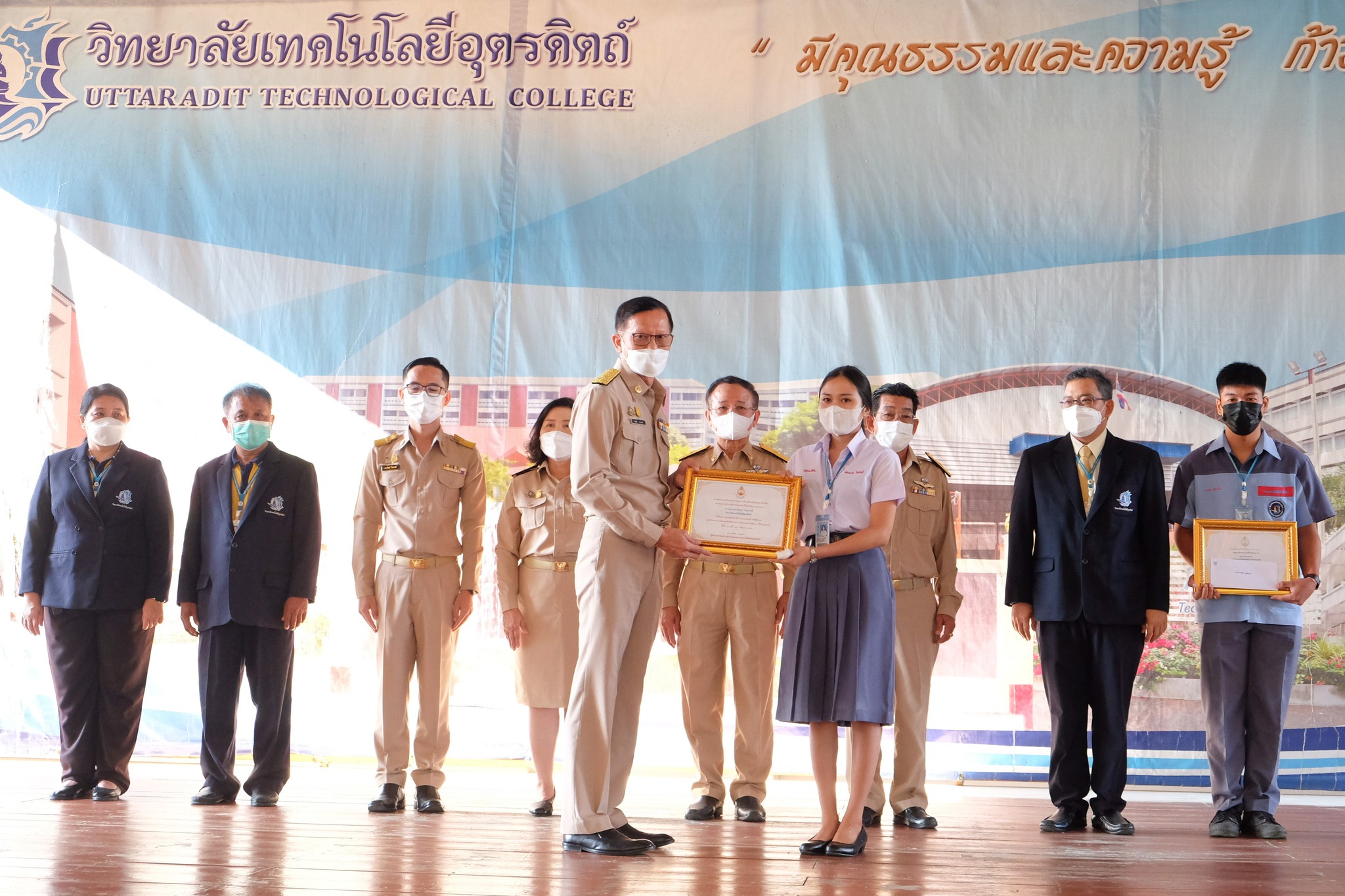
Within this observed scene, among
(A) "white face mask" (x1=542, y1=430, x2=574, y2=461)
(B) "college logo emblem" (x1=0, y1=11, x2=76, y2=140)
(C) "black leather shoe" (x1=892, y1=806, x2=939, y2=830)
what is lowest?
(C) "black leather shoe" (x1=892, y1=806, x2=939, y2=830)

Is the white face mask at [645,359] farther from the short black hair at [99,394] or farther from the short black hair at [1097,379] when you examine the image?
the short black hair at [99,394]

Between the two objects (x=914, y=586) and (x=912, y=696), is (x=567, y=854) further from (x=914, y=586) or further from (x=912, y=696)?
(x=914, y=586)

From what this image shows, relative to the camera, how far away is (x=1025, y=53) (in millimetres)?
5324

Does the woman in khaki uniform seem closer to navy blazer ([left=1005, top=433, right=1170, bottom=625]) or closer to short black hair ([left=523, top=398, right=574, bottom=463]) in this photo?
short black hair ([left=523, top=398, right=574, bottom=463])

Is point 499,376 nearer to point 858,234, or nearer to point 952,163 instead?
point 858,234

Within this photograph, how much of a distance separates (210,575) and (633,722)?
1.88 metres

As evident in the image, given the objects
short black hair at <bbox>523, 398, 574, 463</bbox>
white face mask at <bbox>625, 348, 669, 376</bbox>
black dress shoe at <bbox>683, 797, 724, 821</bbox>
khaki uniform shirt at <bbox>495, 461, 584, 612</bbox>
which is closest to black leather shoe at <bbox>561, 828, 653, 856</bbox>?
black dress shoe at <bbox>683, 797, 724, 821</bbox>

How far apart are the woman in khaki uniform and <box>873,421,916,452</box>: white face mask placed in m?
1.15

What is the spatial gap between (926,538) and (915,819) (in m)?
0.99

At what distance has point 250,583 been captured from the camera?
4.23 metres

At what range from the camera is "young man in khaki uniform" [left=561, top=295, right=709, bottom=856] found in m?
3.20

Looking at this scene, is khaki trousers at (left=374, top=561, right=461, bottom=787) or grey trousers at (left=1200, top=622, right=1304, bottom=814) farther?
khaki trousers at (left=374, top=561, right=461, bottom=787)

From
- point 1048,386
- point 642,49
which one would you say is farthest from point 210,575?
point 1048,386

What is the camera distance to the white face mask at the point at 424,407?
14.2ft
